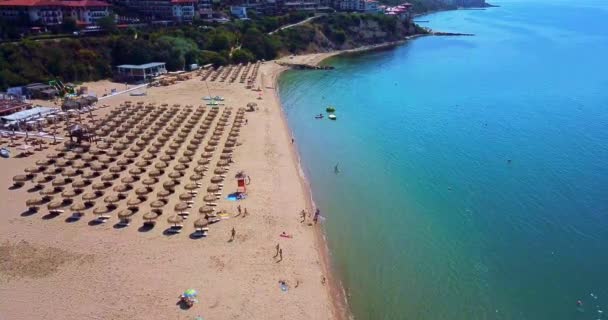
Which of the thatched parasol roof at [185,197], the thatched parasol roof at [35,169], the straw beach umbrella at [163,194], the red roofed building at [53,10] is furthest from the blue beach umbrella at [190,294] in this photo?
the red roofed building at [53,10]

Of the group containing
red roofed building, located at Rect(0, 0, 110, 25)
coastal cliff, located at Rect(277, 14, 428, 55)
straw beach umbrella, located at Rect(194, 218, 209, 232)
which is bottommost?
straw beach umbrella, located at Rect(194, 218, 209, 232)

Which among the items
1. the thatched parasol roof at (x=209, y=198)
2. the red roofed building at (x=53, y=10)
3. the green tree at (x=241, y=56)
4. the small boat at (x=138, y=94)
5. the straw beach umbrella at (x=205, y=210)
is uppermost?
the red roofed building at (x=53, y=10)

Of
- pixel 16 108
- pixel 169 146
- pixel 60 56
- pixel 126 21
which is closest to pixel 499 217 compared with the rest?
pixel 169 146

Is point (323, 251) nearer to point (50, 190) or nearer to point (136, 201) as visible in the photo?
point (136, 201)

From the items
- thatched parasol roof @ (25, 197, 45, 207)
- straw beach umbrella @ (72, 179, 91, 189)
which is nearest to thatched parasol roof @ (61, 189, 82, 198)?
straw beach umbrella @ (72, 179, 91, 189)

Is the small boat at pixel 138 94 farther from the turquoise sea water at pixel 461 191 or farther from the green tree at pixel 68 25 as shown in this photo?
the green tree at pixel 68 25

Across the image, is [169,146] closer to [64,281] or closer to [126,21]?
[64,281]

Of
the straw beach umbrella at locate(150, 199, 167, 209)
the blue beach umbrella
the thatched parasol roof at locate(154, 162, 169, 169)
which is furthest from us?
the thatched parasol roof at locate(154, 162, 169, 169)

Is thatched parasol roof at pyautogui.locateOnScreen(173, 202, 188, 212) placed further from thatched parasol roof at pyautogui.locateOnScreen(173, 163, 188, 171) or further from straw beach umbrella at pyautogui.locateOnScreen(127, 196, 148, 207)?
thatched parasol roof at pyautogui.locateOnScreen(173, 163, 188, 171)
